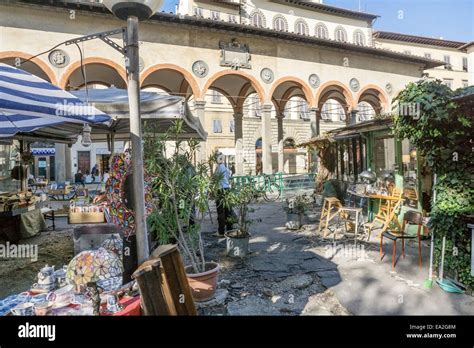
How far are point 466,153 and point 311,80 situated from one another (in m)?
14.3

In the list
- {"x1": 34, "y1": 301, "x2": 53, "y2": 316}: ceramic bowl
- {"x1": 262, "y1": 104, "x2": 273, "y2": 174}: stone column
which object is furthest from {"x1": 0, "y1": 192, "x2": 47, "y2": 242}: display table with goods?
{"x1": 262, "y1": 104, "x2": 273, "y2": 174}: stone column

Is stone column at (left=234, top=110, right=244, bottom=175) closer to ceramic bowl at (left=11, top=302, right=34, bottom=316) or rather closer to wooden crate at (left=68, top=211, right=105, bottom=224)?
wooden crate at (left=68, top=211, right=105, bottom=224)

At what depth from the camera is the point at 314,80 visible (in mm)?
17250

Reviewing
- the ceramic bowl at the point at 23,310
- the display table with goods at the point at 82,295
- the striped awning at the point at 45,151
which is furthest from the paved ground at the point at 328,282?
the striped awning at the point at 45,151

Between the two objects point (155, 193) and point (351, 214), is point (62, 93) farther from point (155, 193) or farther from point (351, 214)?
point (351, 214)

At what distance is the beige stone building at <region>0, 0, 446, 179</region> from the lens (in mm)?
12008

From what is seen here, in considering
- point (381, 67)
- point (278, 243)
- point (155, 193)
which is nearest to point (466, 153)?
point (278, 243)

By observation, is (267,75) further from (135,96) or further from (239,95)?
(135,96)

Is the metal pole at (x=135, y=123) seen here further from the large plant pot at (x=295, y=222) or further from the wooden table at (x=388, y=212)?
the large plant pot at (x=295, y=222)

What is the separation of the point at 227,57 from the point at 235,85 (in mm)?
2888

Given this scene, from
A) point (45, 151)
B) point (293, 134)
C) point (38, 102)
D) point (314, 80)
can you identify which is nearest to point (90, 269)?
point (38, 102)

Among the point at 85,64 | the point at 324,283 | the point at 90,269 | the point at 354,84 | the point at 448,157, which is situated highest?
the point at 354,84

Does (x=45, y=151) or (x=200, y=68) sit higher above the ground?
(x=200, y=68)

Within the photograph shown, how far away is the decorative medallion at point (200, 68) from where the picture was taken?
1458 centimetres
